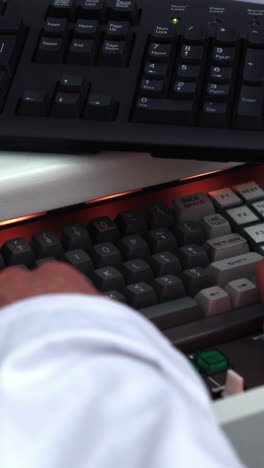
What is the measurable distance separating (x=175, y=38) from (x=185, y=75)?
0.05m

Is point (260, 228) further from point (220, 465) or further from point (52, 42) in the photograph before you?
point (220, 465)

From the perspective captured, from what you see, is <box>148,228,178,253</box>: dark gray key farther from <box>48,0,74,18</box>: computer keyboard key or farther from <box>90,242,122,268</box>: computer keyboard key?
<box>48,0,74,18</box>: computer keyboard key

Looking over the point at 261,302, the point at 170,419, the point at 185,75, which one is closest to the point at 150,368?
the point at 170,419

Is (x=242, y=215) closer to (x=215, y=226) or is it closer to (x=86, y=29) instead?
(x=215, y=226)

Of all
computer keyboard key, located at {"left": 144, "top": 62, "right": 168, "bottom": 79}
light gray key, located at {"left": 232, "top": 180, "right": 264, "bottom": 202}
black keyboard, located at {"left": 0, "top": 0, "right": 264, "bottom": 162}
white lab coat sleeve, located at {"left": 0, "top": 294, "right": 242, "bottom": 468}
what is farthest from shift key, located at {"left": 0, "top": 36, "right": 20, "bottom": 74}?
white lab coat sleeve, located at {"left": 0, "top": 294, "right": 242, "bottom": 468}

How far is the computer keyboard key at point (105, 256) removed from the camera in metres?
0.81

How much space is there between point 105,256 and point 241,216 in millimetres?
131

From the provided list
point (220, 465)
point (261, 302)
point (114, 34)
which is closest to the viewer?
point (220, 465)

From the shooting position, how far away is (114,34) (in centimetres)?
89

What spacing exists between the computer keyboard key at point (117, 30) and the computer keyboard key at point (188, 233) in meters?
0.17

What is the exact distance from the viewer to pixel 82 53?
883 mm

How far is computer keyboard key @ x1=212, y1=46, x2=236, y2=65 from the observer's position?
34.6 inches

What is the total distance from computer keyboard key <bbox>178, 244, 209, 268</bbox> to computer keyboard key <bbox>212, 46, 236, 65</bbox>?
0.16 metres

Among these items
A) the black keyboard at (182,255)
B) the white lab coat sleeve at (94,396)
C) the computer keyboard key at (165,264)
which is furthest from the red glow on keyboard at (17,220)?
the white lab coat sleeve at (94,396)
